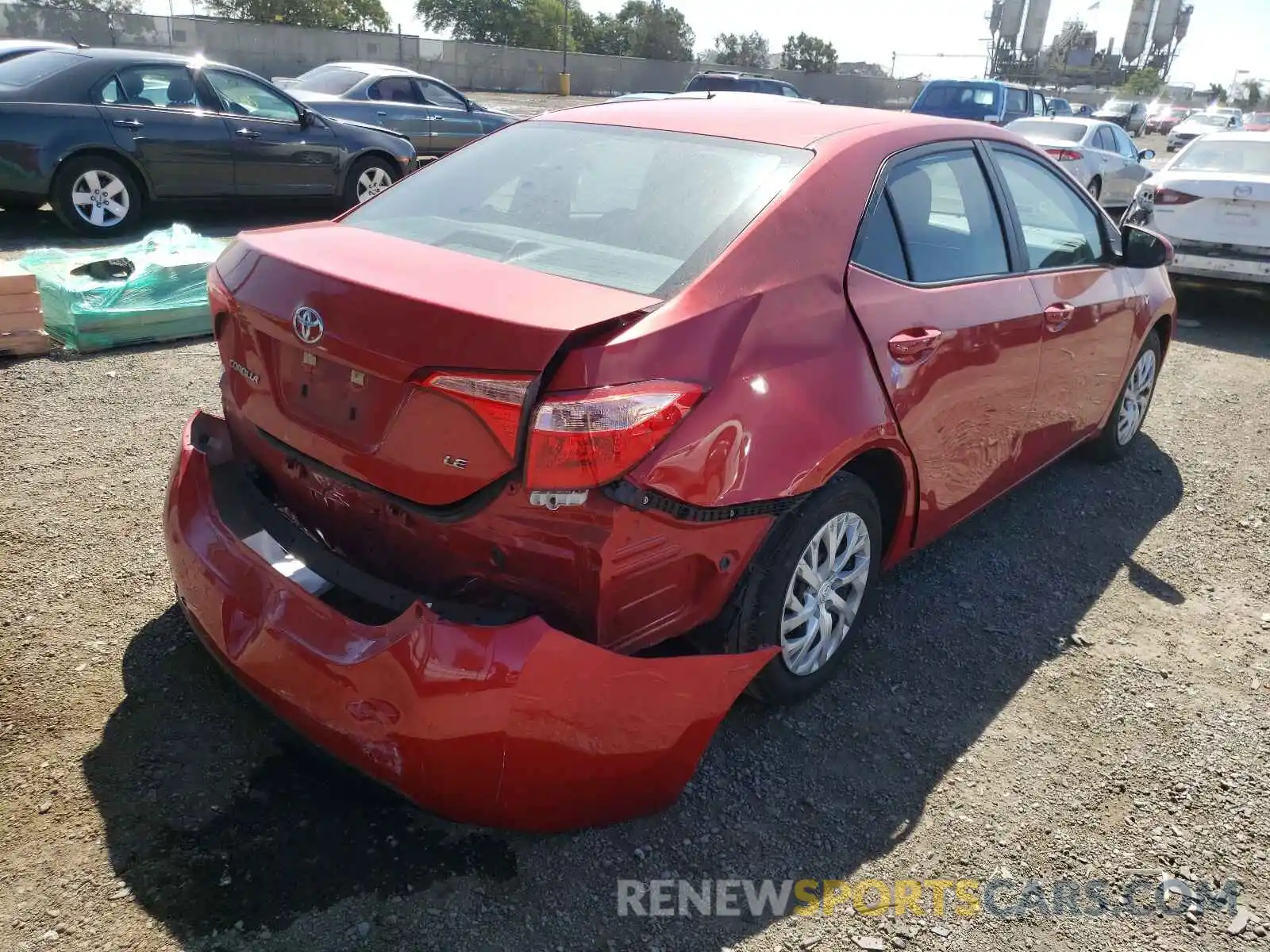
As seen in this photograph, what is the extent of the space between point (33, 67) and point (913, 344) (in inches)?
337

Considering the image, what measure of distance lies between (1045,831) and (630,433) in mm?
1615

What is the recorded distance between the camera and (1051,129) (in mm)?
14578

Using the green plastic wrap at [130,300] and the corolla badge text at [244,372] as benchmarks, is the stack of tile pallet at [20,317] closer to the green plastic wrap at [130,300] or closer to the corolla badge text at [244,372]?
the green plastic wrap at [130,300]

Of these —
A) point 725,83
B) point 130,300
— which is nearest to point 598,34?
point 725,83

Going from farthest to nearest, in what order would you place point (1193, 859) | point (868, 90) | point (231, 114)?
point (868, 90), point (231, 114), point (1193, 859)

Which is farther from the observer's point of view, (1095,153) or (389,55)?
(389,55)

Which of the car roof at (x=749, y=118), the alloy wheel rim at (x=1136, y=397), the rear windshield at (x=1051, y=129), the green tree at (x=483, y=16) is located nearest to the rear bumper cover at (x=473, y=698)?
the car roof at (x=749, y=118)

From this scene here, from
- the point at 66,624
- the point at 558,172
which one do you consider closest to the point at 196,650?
the point at 66,624

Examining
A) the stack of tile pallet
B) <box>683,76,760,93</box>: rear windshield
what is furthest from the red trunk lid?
<box>683,76,760,93</box>: rear windshield

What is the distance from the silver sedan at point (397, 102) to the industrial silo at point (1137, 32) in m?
92.0

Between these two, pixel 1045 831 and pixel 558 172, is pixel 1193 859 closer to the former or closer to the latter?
pixel 1045 831

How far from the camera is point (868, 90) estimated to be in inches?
2026

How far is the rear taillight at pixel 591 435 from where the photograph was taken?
206 cm

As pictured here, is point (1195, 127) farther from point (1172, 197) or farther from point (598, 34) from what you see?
point (598, 34)
